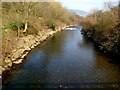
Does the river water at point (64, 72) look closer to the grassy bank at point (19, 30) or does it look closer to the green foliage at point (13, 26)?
the grassy bank at point (19, 30)

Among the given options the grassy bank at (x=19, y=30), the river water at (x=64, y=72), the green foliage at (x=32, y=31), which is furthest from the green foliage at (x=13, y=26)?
the river water at (x=64, y=72)

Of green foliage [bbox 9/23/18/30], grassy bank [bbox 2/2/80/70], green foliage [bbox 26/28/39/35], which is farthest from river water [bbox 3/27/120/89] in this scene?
green foliage [bbox 26/28/39/35]

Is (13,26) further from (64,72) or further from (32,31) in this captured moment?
(64,72)

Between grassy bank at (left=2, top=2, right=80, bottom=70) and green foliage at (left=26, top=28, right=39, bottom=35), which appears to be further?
green foliage at (left=26, top=28, right=39, bottom=35)

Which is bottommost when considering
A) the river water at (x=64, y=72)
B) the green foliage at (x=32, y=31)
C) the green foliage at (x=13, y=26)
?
the river water at (x=64, y=72)

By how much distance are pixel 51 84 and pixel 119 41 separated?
26.8 feet

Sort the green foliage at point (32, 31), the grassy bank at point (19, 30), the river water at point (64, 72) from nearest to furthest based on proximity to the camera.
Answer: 1. the river water at point (64, 72)
2. the grassy bank at point (19, 30)
3. the green foliage at point (32, 31)

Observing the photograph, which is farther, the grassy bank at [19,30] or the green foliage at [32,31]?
the green foliage at [32,31]

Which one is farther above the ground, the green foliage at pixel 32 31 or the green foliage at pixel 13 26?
the green foliage at pixel 13 26

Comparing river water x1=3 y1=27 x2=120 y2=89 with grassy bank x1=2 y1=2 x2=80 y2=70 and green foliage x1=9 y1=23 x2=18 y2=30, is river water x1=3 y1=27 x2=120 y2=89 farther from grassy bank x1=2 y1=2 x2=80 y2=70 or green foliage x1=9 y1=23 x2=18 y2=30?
green foliage x1=9 y1=23 x2=18 y2=30

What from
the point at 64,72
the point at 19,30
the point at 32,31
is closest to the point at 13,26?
the point at 19,30

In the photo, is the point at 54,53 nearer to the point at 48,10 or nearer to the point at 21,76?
the point at 21,76

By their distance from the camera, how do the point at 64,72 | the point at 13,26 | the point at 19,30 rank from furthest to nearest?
the point at 19,30 → the point at 13,26 → the point at 64,72

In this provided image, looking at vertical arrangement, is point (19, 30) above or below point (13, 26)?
below
